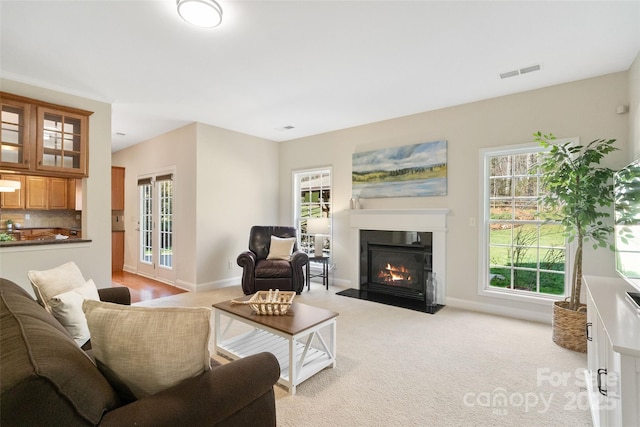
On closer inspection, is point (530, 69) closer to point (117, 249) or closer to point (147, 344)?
point (147, 344)

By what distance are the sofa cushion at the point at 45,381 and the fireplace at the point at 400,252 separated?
144 inches

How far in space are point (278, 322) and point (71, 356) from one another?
147 cm

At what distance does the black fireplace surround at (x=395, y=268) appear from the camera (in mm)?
4250

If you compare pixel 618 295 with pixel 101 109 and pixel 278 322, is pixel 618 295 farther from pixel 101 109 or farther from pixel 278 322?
pixel 101 109

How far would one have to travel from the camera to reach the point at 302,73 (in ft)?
10.3

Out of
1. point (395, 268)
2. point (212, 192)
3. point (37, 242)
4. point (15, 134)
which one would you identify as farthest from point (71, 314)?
point (395, 268)

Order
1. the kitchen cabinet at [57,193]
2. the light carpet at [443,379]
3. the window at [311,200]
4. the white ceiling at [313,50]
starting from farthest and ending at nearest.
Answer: the window at [311,200] < the kitchen cabinet at [57,193] < the white ceiling at [313,50] < the light carpet at [443,379]

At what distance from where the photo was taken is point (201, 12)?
2.10 m

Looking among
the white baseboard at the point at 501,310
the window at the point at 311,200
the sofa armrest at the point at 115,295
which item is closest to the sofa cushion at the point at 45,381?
the sofa armrest at the point at 115,295

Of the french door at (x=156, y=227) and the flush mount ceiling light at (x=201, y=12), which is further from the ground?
the flush mount ceiling light at (x=201, y=12)

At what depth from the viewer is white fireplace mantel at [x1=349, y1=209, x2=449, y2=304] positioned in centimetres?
411

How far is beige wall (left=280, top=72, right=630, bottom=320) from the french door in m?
2.92

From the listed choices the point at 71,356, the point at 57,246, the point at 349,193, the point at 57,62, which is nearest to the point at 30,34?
the point at 57,62

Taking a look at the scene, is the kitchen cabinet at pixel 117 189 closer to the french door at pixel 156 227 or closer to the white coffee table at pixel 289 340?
the french door at pixel 156 227
